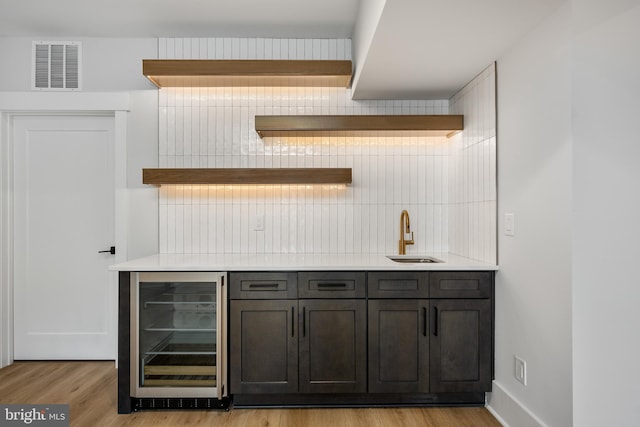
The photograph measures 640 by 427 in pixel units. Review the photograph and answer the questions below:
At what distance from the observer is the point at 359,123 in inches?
108

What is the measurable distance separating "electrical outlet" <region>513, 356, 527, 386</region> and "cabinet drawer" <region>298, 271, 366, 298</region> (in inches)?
35.2

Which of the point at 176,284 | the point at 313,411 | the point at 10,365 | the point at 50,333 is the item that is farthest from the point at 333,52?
the point at 10,365

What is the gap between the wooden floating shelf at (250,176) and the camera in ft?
9.26

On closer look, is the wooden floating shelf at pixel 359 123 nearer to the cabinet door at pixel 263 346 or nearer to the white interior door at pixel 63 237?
the cabinet door at pixel 263 346

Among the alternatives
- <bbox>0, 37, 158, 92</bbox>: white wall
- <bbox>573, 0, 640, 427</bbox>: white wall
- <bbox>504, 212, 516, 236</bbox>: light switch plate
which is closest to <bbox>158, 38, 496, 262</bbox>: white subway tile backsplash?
<bbox>0, 37, 158, 92</bbox>: white wall

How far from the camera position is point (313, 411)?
7.94 feet

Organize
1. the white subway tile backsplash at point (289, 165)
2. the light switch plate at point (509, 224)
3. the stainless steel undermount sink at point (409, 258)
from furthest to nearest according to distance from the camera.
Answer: the white subway tile backsplash at point (289, 165) < the stainless steel undermount sink at point (409, 258) < the light switch plate at point (509, 224)

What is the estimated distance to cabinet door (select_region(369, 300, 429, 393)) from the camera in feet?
7.91

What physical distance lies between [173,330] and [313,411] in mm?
985

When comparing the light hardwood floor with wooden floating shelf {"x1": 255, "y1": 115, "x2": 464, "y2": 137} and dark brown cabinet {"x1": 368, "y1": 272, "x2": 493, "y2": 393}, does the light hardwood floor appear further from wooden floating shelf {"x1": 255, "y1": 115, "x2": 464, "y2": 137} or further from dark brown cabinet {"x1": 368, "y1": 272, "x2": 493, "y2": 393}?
wooden floating shelf {"x1": 255, "y1": 115, "x2": 464, "y2": 137}

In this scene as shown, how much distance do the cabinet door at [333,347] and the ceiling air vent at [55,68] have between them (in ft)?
8.37

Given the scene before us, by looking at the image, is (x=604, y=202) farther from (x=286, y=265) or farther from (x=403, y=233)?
(x=286, y=265)

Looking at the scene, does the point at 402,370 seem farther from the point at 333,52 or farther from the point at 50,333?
the point at 50,333

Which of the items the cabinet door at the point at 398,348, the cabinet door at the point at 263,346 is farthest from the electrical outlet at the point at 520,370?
the cabinet door at the point at 263,346
